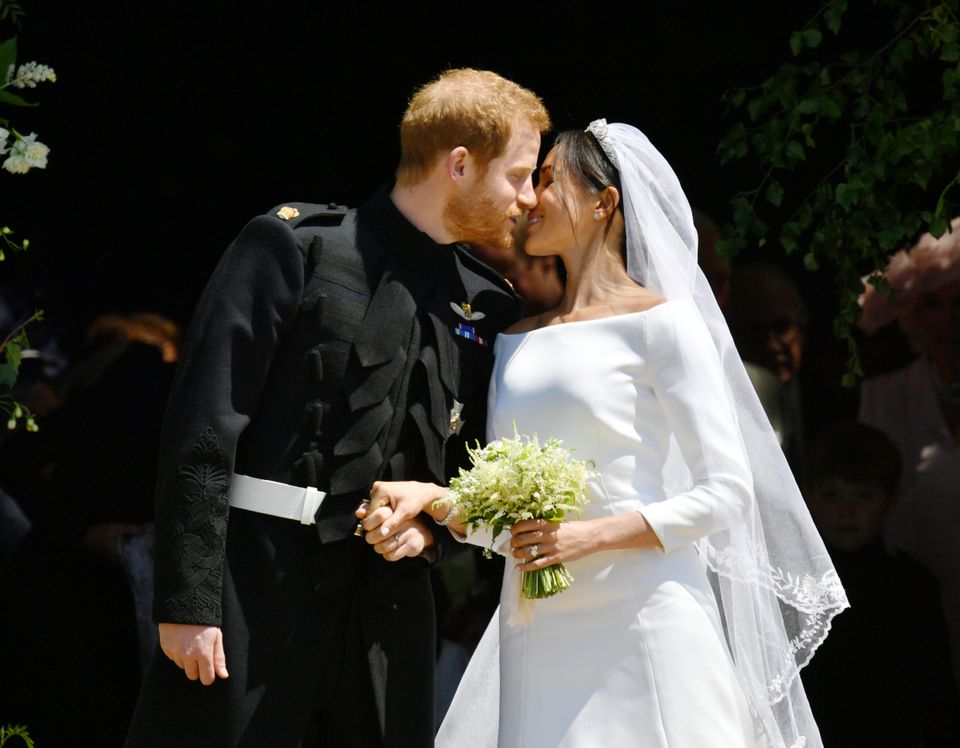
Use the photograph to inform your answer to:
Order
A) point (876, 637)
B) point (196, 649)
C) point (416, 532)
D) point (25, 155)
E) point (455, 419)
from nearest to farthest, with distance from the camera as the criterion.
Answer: point (196, 649) → point (416, 532) → point (25, 155) → point (455, 419) → point (876, 637)

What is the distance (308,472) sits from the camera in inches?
112

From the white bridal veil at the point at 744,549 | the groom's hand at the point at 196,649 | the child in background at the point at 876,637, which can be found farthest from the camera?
the child in background at the point at 876,637

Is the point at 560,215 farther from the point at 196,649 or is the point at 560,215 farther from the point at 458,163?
the point at 196,649

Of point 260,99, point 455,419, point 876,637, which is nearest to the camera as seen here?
point 455,419

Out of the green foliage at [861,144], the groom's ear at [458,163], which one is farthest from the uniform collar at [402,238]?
the green foliage at [861,144]

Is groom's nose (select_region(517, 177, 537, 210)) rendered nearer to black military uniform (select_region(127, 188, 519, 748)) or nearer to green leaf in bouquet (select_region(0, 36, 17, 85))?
black military uniform (select_region(127, 188, 519, 748))

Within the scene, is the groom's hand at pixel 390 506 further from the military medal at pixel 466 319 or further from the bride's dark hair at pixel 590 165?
the bride's dark hair at pixel 590 165

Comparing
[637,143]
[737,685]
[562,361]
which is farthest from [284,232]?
[737,685]

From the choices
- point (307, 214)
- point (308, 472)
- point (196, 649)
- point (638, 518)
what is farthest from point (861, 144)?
point (196, 649)

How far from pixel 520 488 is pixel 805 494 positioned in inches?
93.5

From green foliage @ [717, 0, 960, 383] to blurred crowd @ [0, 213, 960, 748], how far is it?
27 centimetres

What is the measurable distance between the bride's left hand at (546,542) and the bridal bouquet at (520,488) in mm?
24

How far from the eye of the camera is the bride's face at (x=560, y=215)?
326cm

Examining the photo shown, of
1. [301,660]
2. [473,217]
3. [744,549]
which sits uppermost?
[473,217]
